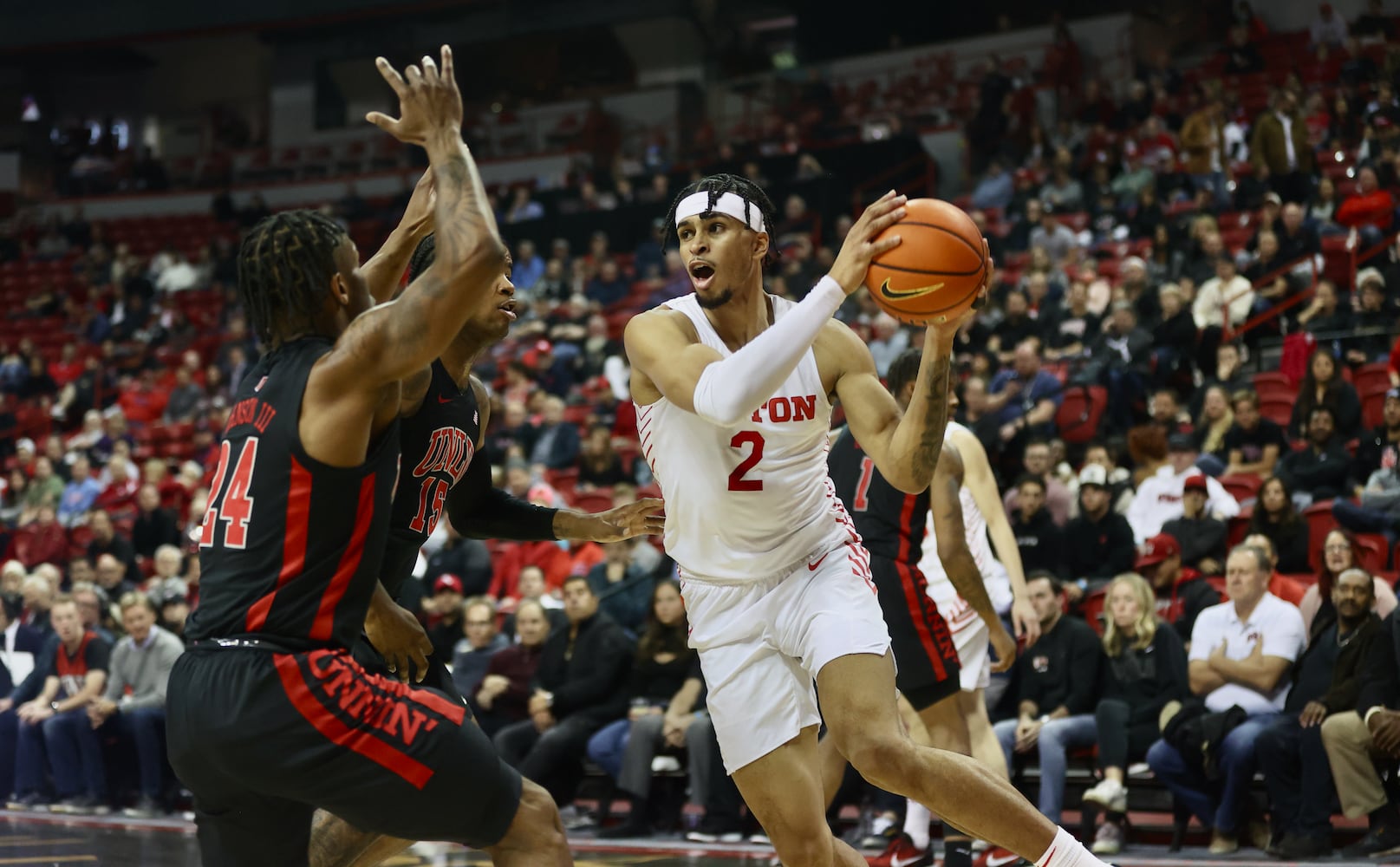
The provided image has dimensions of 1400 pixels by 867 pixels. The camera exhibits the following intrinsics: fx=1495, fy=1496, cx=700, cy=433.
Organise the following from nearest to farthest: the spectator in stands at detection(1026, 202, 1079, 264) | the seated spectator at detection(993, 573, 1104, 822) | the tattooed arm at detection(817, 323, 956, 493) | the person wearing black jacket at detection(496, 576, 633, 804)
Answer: the tattooed arm at detection(817, 323, 956, 493) < the seated spectator at detection(993, 573, 1104, 822) < the person wearing black jacket at detection(496, 576, 633, 804) < the spectator in stands at detection(1026, 202, 1079, 264)

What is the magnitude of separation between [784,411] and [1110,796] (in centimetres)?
420

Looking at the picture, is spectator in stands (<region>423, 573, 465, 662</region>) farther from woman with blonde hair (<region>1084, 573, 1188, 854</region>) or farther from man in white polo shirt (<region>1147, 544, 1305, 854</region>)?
man in white polo shirt (<region>1147, 544, 1305, 854</region>)

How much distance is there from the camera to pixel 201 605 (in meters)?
3.31

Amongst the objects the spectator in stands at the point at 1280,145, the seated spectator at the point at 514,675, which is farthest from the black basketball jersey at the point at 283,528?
the spectator in stands at the point at 1280,145

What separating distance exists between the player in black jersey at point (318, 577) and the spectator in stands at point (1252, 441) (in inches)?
341

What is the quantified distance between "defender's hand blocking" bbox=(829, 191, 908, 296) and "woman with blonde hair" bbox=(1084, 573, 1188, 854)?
4581 millimetres

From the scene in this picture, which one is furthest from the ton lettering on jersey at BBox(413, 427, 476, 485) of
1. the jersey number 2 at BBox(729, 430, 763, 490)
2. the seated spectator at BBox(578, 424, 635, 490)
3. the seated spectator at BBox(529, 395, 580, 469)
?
the seated spectator at BBox(529, 395, 580, 469)

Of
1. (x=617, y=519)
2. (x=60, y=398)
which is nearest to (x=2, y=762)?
(x=617, y=519)

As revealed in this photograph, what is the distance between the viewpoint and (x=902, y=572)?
6.55 metres

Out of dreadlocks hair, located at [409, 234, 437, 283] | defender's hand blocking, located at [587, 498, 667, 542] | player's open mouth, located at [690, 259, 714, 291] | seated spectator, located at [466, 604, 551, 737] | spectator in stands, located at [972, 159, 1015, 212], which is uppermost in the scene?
spectator in stands, located at [972, 159, 1015, 212]

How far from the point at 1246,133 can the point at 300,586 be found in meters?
16.9

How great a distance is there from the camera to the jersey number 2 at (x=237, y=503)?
3.24m

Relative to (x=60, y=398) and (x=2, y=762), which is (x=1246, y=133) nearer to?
(x=2, y=762)

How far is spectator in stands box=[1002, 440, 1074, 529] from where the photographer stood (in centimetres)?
1069
